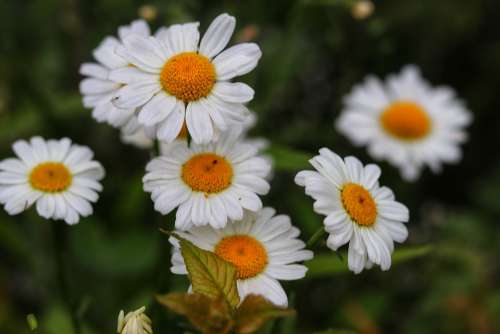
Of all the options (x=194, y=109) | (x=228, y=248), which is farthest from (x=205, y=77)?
(x=228, y=248)

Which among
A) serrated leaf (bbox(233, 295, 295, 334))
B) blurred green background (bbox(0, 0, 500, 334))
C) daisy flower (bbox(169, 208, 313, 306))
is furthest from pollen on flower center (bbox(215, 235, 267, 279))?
blurred green background (bbox(0, 0, 500, 334))

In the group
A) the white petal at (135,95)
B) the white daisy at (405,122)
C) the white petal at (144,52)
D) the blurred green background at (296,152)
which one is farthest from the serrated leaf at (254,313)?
the white daisy at (405,122)

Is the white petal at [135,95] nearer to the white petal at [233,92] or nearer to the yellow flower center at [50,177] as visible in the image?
the white petal at [233,92]

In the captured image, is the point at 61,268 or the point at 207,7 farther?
the point at 207,7

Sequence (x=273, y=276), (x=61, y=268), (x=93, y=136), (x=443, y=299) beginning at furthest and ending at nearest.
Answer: (x=93, y=136), (x=443, y=299), (x=61, y=268), (x=273, y=276)

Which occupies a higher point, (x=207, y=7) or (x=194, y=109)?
(x=194, y=109)

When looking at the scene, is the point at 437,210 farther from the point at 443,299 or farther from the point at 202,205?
the point at 202,205

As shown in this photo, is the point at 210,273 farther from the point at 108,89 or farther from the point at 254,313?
the point at 108,89

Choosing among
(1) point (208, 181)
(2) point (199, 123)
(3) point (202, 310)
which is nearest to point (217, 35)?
(2) point (199, 123)
